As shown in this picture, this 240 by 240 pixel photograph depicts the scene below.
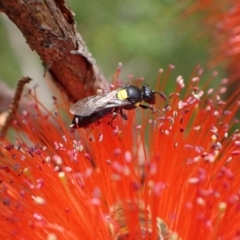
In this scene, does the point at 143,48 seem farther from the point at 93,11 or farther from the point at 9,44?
the point at 9,44

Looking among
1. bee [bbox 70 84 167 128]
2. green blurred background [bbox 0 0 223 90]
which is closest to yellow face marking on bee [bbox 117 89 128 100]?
bee [bbox 70 84 167 128]

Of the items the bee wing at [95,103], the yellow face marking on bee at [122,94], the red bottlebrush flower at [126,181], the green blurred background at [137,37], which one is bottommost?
the red bottlebrush flower at [126,181]

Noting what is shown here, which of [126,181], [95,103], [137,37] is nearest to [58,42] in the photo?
[95,103]

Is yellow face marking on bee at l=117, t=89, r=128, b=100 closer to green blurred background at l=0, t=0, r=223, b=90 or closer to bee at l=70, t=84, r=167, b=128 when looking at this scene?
bee at l=70, t=84, r=167, b=128

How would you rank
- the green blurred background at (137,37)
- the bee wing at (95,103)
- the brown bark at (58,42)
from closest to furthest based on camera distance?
the brown bark at (58,42) → the bee wing at (95,103) → the green blurred background at (137,37)

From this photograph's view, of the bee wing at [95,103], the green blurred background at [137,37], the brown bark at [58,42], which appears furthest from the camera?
the green blurred background at [137,37]

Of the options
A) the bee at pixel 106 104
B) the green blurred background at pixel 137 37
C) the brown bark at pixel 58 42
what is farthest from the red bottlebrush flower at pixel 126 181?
the green blurred background at pixel 137 37

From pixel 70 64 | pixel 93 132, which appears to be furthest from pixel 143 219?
pixel 70 64

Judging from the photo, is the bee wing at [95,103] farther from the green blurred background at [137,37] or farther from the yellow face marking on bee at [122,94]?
the green blurred background at [137,37]
